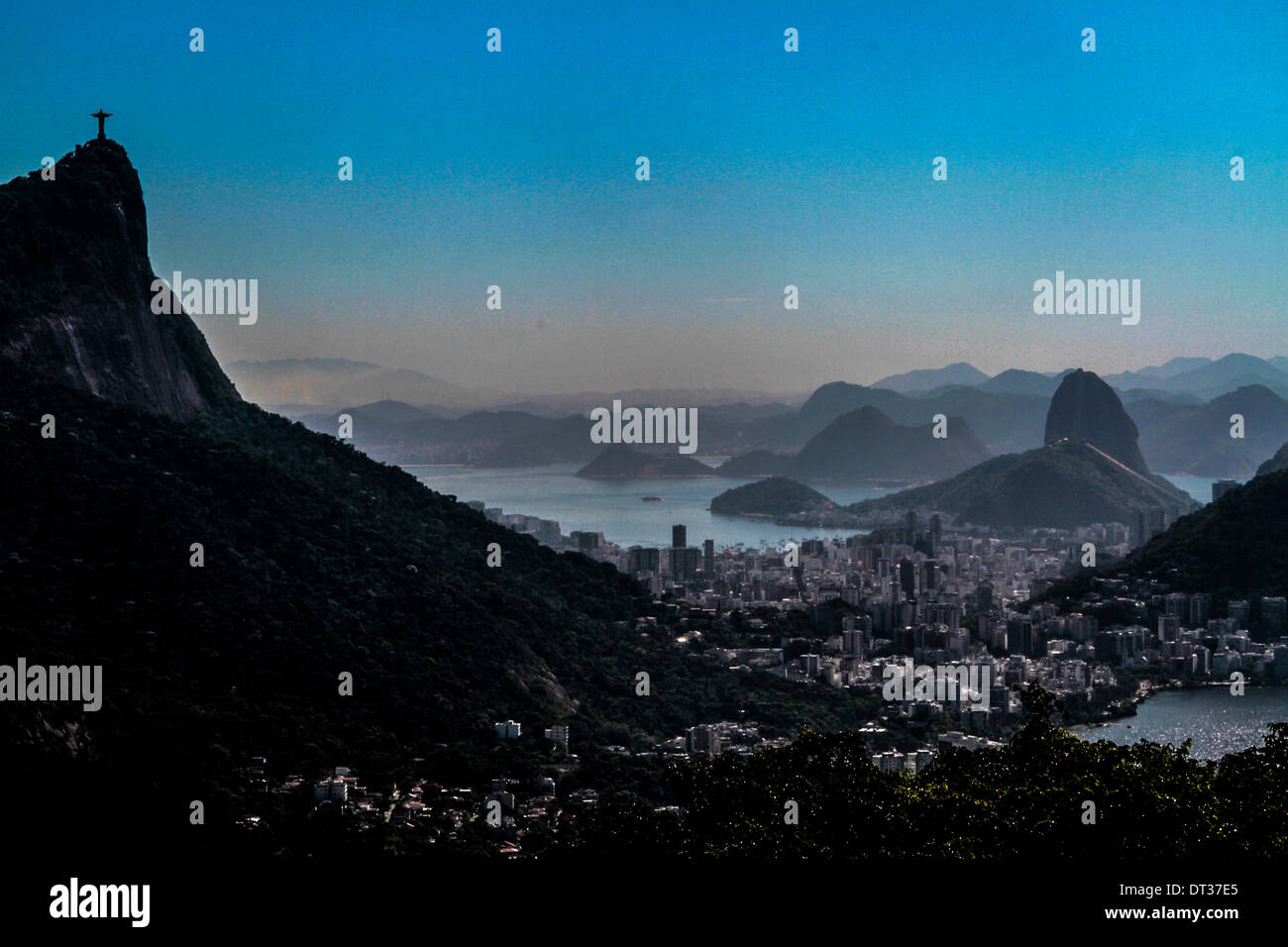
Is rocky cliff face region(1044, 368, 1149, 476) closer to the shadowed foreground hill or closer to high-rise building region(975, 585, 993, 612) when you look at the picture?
high-rise building region(975, 585, 993, 612)

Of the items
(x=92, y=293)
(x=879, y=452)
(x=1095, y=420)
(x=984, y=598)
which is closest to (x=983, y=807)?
(x=92, y=293)


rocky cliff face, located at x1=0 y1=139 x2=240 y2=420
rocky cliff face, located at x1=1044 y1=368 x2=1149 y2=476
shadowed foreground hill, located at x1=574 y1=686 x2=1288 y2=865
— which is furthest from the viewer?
rocky cliff face, located at x1=1044 y1=368 x2=1149 y2=476

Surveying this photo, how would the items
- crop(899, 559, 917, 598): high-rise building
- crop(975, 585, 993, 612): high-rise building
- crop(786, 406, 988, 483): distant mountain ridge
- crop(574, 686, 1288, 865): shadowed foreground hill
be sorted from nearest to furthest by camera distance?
crop(574, 686, 1288, 865): shadowed foreground hill < crop(975, 585, 993, 612): high-rise building < crop(899, 559, 917, 598): high-rise building < crop(786, 406, 988, 483): distant mountain ridge

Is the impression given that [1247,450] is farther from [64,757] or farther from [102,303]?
[64,757]

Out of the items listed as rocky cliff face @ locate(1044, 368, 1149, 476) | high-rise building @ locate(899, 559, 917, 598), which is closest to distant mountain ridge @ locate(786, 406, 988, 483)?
rocky cliff face @ locate(1044, 368, 1149, 476)

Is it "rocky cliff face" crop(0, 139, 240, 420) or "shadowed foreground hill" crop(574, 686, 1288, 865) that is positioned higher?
"rocky cliff face" crop(0, 139, 240, 420)

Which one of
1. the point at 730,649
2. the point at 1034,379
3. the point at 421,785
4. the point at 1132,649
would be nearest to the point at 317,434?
the point at 730,649
